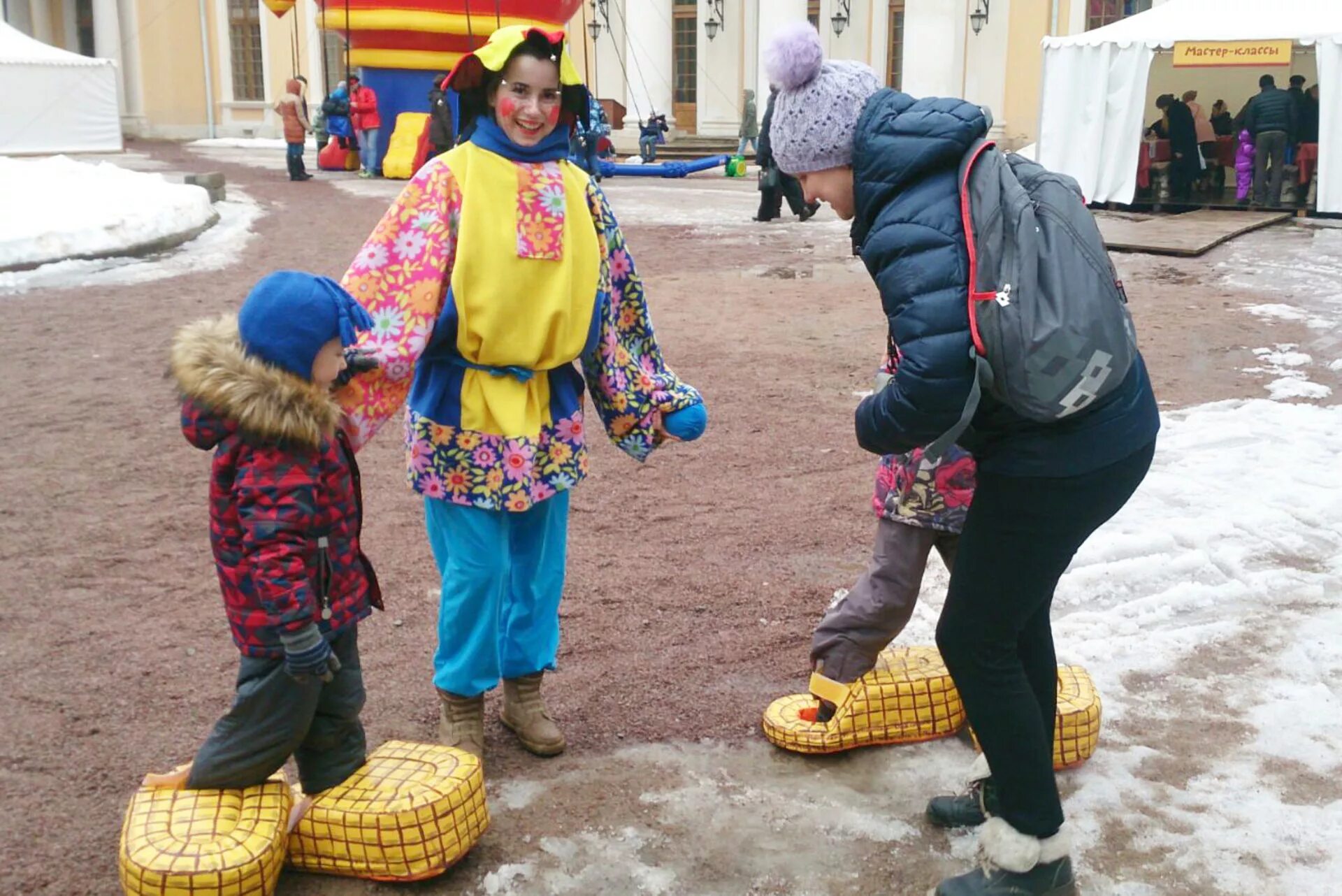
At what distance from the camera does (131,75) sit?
120 ft

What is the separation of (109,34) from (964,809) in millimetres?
38945

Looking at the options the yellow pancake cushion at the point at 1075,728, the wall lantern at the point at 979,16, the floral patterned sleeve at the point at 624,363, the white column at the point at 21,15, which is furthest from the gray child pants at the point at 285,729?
the white column at the point at 21,15

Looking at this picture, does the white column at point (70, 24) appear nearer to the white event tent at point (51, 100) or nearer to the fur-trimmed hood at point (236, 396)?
the white event tent at point (51, 100)

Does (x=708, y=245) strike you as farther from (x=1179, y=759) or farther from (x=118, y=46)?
(x=118, y=46)

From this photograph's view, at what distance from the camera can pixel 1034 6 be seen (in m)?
28.0

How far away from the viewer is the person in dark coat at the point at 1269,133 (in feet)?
55.5

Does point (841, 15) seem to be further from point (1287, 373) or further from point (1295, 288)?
point (1287, 373)

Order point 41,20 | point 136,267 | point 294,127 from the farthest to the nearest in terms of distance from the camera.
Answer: point 41,20 < point 294,127 < point 136,267

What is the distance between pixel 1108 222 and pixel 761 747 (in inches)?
546

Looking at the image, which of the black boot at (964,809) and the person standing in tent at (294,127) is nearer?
the black boot at (964,809)

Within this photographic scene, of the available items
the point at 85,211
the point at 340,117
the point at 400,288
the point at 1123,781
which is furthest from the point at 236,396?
the point at 340,117

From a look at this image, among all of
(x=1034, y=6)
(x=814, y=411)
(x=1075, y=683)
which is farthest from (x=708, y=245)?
(x=1034, y=6)

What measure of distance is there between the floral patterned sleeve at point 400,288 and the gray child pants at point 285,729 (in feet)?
1.73

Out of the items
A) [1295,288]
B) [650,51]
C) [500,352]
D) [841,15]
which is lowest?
[1295,288]
